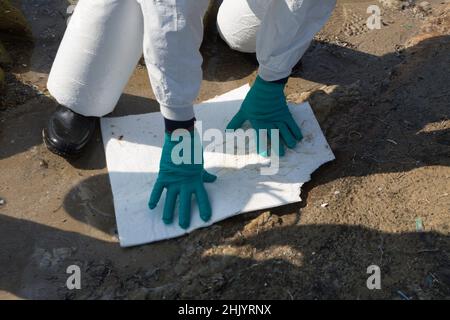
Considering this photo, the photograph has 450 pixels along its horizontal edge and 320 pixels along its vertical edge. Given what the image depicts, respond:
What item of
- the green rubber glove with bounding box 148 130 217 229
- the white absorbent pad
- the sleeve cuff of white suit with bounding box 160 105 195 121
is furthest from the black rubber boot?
the sleeve cuff of white suit with bounding box 160 105 195 121

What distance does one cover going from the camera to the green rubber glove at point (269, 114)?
86.8 inches

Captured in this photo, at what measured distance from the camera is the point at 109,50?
2057mm

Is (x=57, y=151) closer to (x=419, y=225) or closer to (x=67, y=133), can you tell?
(x=67, y=133)

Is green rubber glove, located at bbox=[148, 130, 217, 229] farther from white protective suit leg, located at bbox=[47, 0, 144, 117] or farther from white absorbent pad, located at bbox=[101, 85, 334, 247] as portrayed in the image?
white protective suit leg, located at bbox=[47, 0, 144, 117]

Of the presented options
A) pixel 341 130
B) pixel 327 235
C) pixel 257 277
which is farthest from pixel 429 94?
pixel 257 277

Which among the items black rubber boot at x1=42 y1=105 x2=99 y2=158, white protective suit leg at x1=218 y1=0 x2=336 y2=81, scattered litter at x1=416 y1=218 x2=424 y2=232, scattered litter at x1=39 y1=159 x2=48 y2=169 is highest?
white protective suit leg at x1=218 y1=0 x2=336 y2=81

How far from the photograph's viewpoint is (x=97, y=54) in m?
2.05

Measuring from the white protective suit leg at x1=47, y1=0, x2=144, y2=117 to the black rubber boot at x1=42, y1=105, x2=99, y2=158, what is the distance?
0.16ft

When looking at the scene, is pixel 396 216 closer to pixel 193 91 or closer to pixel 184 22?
pixel 193 91

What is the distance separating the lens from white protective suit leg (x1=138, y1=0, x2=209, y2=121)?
1585 mm

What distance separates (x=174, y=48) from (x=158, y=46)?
48 millimetres

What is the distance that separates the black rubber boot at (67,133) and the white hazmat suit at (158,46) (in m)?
0.05

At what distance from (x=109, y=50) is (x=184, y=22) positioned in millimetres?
562

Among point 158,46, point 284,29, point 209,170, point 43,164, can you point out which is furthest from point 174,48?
point 43,164
